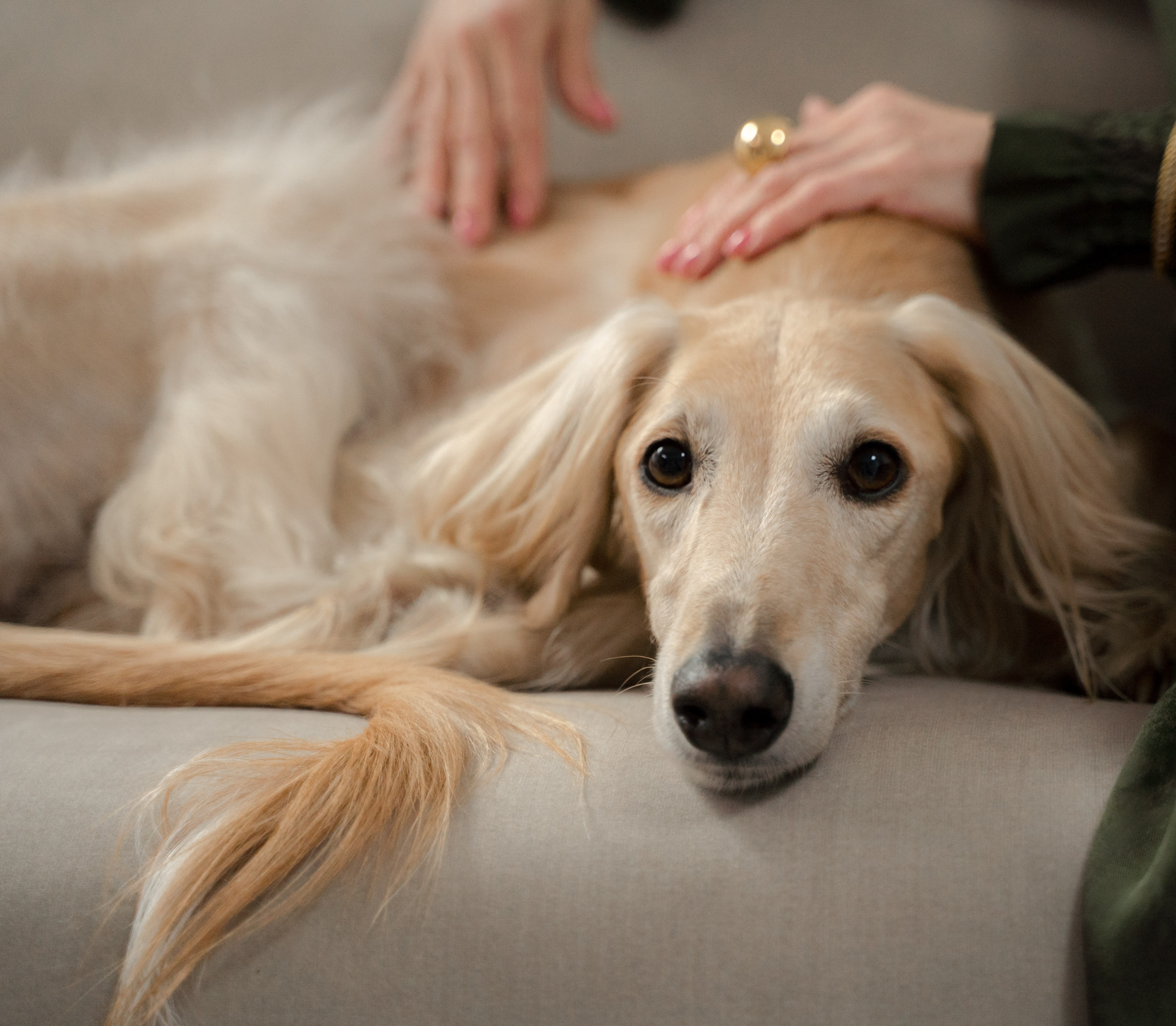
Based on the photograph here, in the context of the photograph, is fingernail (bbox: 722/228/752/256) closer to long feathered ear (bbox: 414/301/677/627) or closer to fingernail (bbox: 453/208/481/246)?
long feathered ear (bbox: 414/301/677/627)

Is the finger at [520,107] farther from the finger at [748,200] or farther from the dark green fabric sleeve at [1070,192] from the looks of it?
the dark green fabric sleeve at [1070,192]

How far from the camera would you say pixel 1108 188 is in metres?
1.11

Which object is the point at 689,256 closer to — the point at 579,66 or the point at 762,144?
the point at 762,144

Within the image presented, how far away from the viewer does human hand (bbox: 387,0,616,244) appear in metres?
1.51

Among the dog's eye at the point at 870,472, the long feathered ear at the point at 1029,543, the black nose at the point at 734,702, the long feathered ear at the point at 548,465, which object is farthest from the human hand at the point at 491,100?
the black nose at the point at 734,702

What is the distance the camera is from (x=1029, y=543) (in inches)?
36.9

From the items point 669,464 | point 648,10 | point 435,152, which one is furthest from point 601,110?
point 669,464

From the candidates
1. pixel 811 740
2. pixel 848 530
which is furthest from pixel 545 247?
pixel 811 740

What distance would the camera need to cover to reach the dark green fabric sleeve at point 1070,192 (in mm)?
1104

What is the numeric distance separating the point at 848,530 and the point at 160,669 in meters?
0.65

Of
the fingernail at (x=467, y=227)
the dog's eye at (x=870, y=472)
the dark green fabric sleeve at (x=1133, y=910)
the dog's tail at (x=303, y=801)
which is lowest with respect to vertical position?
the dog's tail at (x=303, y=801)

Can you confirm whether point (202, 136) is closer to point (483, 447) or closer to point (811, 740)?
point (483, 447)

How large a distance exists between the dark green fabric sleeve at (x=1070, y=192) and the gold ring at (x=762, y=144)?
0.83 ft

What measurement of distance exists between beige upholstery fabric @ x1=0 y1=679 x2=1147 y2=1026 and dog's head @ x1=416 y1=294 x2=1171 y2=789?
6 centimetres
